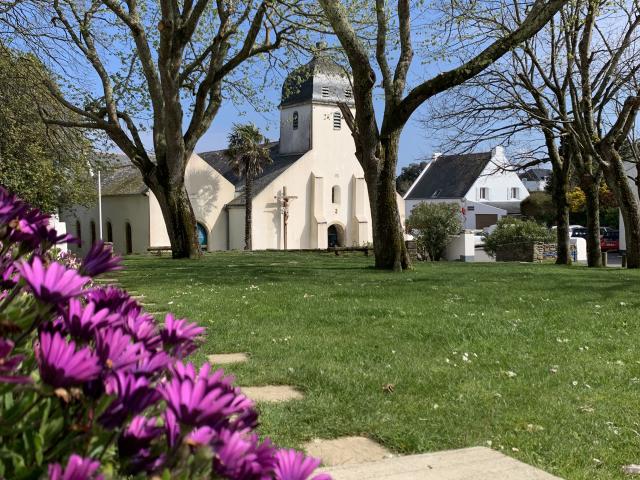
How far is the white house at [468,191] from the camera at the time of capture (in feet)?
211

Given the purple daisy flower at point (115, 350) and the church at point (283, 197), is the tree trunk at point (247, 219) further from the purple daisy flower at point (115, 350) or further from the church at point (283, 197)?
the purple daisy flower at point (115, 350)

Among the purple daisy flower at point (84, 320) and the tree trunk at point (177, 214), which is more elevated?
the tree trunk at point (177, 214)

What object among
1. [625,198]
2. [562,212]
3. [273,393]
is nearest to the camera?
[273,393]

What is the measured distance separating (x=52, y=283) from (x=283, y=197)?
4742 cm

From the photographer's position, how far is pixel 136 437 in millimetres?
1120

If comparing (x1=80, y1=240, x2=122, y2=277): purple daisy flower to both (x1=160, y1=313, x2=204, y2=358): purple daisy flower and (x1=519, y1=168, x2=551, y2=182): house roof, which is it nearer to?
(x1=160, y1=313, x2=204, y2=358): purple daisy flower

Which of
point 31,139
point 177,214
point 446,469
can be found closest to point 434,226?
point 177,214

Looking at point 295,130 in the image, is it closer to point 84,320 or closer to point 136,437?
point 84,320

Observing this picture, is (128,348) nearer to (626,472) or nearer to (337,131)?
(626,472)

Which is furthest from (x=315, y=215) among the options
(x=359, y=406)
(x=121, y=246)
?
(x=359, y=406)

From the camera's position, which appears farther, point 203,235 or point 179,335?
point 203,235

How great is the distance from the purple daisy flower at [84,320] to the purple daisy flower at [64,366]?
16 cm

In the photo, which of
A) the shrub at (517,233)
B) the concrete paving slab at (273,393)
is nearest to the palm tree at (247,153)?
the shrub at (517,233)

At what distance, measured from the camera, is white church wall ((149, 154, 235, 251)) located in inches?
1763
